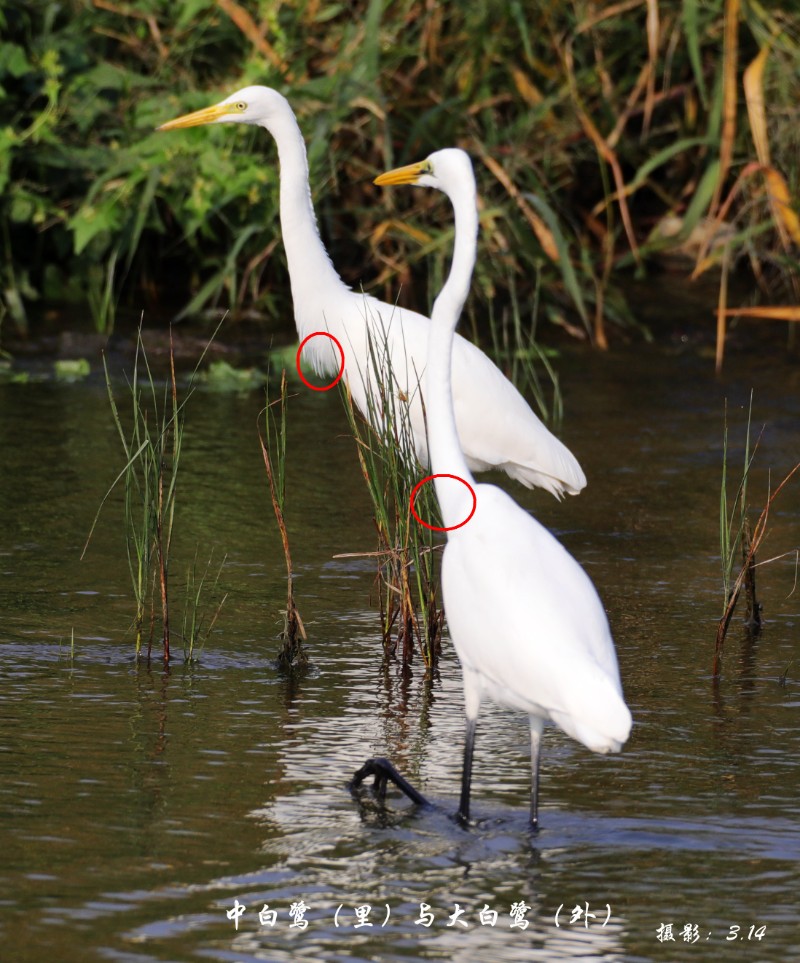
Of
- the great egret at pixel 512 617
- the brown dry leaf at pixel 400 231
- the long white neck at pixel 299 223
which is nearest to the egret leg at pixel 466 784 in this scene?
the great egret at pixel 512 617

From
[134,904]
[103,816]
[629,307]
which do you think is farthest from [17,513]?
[629,307]

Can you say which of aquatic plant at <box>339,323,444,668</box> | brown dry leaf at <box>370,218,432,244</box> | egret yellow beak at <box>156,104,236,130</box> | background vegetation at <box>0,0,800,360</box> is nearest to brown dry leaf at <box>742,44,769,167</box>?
background vegetation at <box>0,0,800,360</box>

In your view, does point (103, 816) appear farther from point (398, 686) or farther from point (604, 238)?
point (604, 238)

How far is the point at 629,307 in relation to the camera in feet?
30.9

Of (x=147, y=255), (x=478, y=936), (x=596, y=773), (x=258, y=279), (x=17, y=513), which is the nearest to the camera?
(x=478, y=936)

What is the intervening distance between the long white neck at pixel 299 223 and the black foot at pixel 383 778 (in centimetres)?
278

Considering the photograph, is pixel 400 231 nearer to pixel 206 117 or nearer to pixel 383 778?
pixel 206 117

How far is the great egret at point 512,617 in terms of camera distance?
123 inches

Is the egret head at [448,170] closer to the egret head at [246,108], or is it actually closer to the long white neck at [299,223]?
the long white neck at [299,223]

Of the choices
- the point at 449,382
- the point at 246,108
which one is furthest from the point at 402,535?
the point at 246,108

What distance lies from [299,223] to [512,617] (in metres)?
2.94

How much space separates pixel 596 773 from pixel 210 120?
10.9ft

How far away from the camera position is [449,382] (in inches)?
146

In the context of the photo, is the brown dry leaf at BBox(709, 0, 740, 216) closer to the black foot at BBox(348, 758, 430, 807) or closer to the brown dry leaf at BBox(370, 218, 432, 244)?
the brown dry leaf at BBox(370, 218, 432, 244)
